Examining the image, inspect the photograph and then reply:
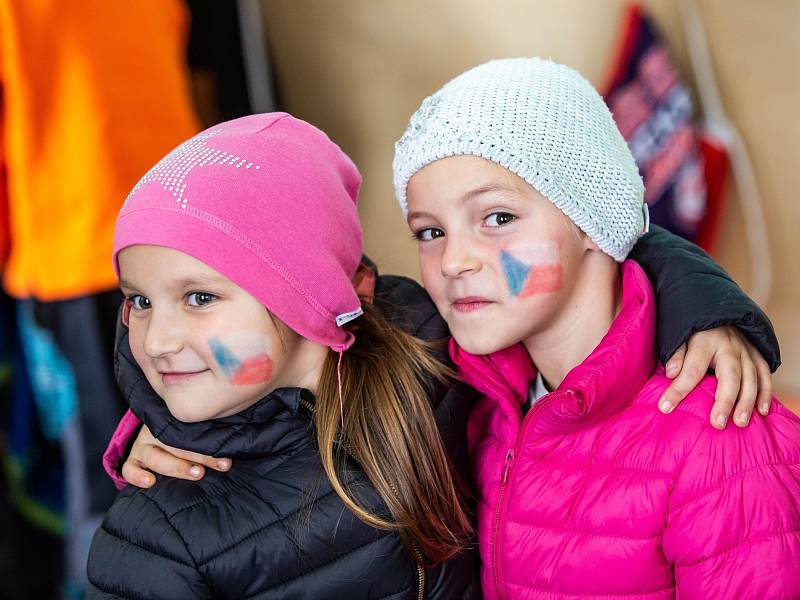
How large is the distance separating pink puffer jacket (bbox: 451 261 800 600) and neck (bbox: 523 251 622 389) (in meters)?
0.04

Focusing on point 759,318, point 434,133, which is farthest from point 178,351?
point 759,318

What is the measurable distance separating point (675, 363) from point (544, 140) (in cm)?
30

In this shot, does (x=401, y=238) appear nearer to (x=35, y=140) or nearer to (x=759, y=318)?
(x=35, y=140)

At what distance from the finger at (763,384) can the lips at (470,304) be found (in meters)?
0.32

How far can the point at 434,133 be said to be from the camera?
1.06 metres

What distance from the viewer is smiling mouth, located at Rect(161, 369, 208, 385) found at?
1012 mm

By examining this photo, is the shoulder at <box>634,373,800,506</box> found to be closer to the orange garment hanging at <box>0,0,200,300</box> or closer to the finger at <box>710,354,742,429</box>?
the finger at <box>710,354,742,429</box>

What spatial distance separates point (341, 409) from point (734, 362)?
461 millimetres

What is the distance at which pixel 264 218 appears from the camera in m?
1.02

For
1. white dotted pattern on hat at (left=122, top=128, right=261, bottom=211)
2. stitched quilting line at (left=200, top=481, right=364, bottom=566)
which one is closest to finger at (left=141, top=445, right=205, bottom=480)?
stitched quilting line at (left=200, top=481, right=364, bottom=566)

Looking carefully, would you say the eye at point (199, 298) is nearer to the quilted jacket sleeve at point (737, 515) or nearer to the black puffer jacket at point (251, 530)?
the black puffer jacket at point (251, 530)

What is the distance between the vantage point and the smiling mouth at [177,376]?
101cm

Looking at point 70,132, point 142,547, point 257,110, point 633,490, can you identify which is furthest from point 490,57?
point 142,547

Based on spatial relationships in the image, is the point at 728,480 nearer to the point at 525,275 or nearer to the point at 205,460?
the point at 525,275
